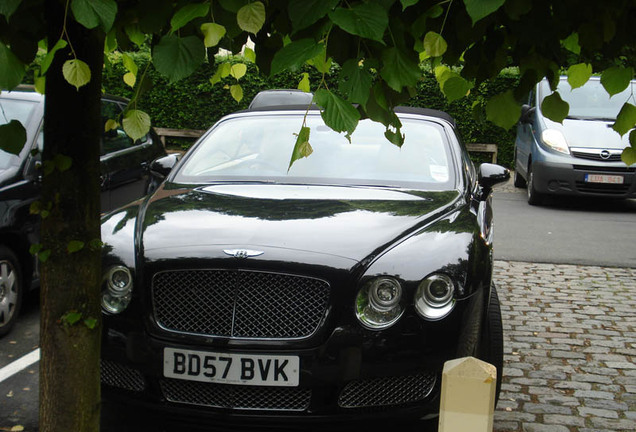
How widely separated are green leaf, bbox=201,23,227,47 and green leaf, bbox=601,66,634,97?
1105mm

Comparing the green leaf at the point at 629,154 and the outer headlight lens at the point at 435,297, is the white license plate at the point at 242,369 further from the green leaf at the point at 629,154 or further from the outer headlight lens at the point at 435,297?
the green leaf at the point at 629,154

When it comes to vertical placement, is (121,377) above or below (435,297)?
below

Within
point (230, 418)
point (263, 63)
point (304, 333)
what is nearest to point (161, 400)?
point (230, 418)

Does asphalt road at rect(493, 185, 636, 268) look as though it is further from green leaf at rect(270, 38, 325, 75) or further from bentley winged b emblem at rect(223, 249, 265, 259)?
green leaf at rect(270, 38, 325, 75)

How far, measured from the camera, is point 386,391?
11.5 ft

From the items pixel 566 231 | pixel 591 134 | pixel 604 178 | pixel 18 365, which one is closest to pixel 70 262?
pixel 18 365

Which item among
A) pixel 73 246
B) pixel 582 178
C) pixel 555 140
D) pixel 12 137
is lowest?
pixel 582 178

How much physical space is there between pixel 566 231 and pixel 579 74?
836cm

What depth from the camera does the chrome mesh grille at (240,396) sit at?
3438 mm

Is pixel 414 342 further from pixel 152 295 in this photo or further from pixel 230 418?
pixel 152 295

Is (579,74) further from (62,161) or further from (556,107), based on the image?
(62,161)

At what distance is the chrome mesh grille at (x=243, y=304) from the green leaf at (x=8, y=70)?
185cm

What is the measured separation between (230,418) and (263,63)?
5.51ft

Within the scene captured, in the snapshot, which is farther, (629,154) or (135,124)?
(629,154)
